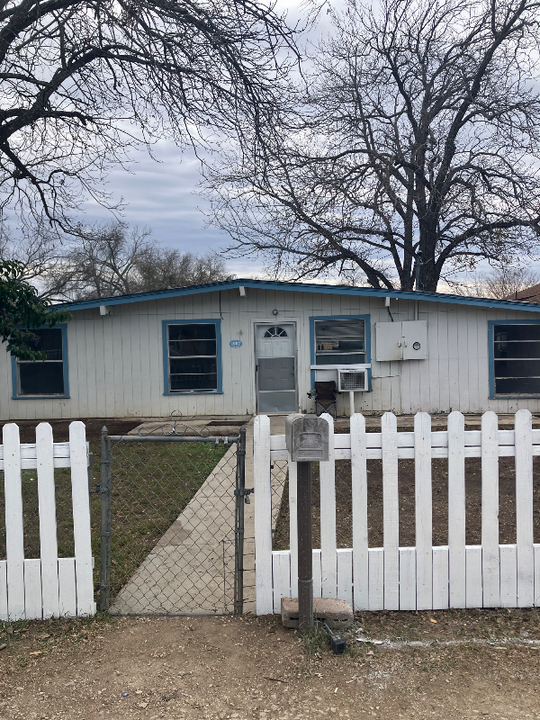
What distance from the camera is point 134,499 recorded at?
6.34 meters

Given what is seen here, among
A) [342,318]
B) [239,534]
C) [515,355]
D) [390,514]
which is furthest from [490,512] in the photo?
[515,355]

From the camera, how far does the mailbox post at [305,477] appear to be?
3059mm

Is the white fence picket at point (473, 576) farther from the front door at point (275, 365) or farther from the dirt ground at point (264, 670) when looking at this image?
the front door at point (275, 365)

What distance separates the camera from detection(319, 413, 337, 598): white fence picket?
3.29m

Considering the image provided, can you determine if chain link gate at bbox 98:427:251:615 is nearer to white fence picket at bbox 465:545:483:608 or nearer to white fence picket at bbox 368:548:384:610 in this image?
white fence picket at bbox 368:548:384:610

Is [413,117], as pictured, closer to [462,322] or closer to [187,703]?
[462,322]

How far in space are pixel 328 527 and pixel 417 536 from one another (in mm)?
521

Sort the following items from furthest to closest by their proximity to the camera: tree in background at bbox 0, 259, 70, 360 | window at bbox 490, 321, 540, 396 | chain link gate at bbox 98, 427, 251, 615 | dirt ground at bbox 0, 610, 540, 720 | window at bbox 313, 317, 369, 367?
window at bbox 313, 317, 369, 367, window at bbox 490, 321, 540, 396, tree in background at bbox 0, 259, 70, 360, chain link gate at bbox 98, 427, 251, 615, dirt ground at bbox 0, 610, 540, 720

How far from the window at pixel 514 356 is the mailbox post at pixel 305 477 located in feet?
33.1

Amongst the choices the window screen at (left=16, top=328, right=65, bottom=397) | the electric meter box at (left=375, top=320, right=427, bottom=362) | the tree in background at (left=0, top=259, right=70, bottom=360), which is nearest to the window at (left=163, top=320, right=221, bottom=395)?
the window screen at (left=16, top=328, right=65, bottom=397)

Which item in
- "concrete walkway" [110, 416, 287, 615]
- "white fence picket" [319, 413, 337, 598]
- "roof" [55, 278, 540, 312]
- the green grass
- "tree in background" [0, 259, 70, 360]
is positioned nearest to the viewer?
"white fence picket" [319, 413, 337, 598]

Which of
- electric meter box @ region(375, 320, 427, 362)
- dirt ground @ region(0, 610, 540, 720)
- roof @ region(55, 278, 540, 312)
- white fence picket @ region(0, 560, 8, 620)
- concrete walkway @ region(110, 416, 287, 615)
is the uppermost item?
roof @ region(55, 278, 540, 312)

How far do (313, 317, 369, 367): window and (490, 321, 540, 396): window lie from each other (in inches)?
108

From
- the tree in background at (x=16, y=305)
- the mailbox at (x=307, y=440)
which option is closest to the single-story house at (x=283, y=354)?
the tree in background at (x=16, y=305)
